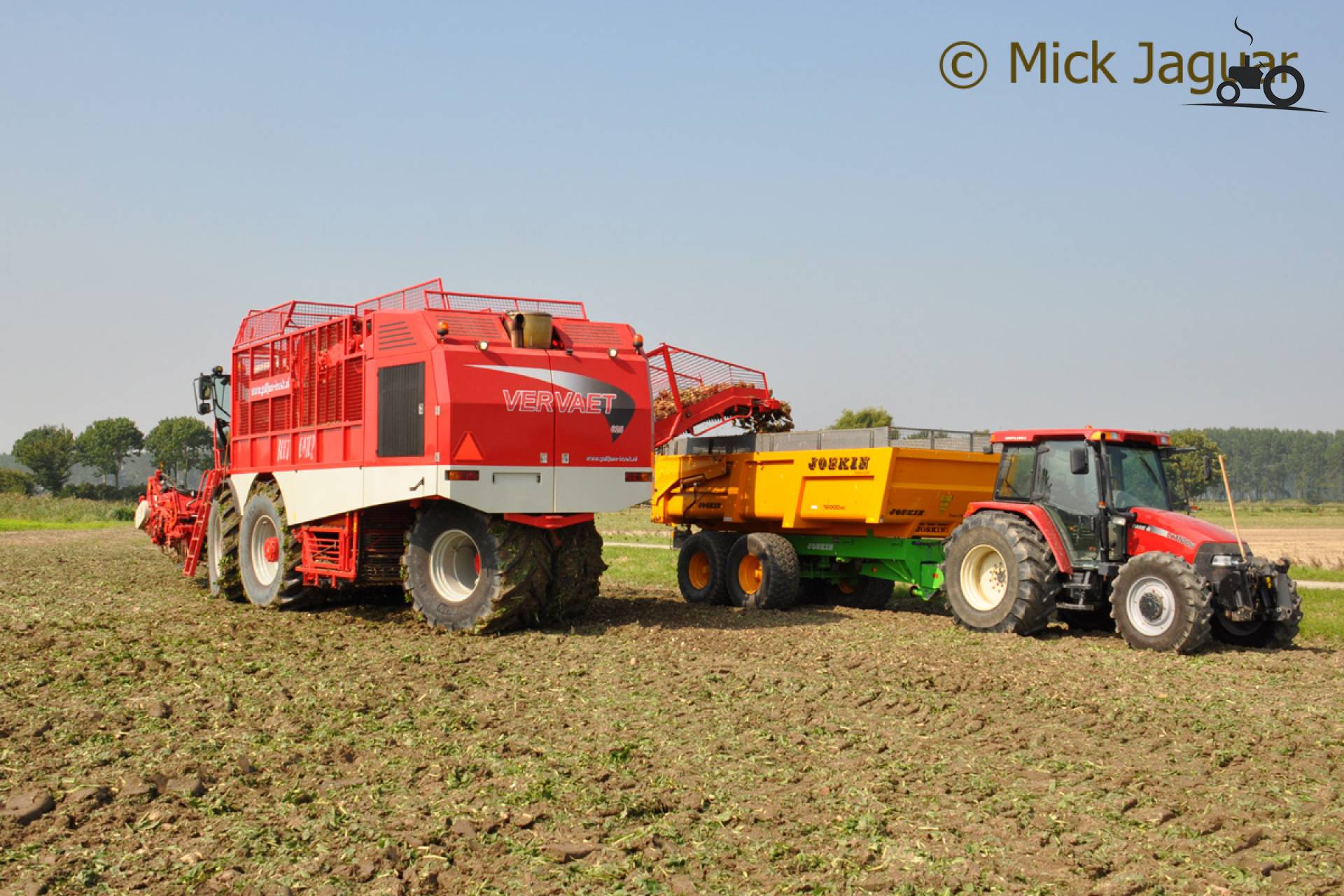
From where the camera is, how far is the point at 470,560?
1192cm

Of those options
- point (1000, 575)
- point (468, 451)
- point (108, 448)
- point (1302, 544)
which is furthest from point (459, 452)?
point (108, 448)

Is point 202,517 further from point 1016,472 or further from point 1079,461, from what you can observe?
point 1079,461

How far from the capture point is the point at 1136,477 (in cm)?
1197

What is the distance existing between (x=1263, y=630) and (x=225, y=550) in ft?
38.6

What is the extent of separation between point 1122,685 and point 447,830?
5.95m

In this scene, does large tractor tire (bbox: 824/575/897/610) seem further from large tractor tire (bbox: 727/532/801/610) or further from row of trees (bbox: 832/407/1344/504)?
row of trees (bbox: 832/407/1344/504)

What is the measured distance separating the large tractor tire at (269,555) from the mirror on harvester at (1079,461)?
27.5ft

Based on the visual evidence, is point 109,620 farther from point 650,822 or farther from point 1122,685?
point 1122,685

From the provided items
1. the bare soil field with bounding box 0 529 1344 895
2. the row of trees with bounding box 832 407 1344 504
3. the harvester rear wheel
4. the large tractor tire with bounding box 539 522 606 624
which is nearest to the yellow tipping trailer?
the harvester rear wheel

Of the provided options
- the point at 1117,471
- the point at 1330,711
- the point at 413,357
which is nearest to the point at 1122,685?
the point at 1330,711

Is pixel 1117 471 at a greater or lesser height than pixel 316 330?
lesser

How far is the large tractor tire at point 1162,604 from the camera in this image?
34.4ft

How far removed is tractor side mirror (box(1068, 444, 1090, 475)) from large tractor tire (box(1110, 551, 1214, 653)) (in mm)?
1021

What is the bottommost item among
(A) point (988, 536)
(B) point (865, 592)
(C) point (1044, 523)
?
(B) point (865, 592)
